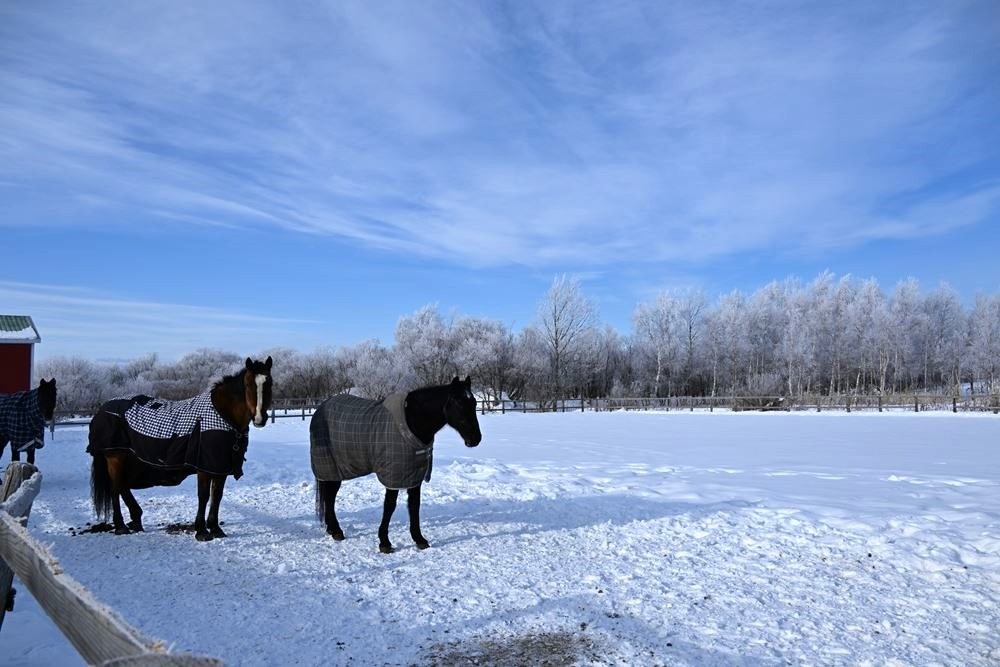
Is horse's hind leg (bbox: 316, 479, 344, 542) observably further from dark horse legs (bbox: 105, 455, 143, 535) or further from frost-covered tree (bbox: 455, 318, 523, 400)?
frost-covered tree (bbox: 455, 318, 523, 400)

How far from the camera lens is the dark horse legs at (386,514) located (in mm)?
6312

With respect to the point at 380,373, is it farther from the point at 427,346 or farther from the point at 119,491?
the point at 119,491

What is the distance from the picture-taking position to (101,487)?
7.07 metres

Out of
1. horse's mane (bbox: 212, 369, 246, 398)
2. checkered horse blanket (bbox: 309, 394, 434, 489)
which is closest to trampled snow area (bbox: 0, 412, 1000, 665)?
checkered horse blanket (bbox: 309, 394, 434, 489)

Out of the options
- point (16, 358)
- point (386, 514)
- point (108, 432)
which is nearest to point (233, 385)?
point (108, 432)

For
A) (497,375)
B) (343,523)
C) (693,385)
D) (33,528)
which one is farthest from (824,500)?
(693,385)

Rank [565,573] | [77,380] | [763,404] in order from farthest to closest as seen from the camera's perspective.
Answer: [77,380], [763,404], [565,573]

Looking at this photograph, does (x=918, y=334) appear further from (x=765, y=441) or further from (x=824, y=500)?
(x=824, y=500)

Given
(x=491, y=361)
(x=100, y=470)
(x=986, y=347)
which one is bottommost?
(x=100, y=470)

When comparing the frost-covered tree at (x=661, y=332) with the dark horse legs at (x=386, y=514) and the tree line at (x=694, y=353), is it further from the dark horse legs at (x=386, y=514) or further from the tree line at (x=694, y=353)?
the dark horse legs at (x=386, y=514)

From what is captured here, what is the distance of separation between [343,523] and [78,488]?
204 inches

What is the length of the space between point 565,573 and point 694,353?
58.8 meters

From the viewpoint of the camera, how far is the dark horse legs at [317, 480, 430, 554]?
631 centimetres

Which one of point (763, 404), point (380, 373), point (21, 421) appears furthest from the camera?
point (380, 373)
